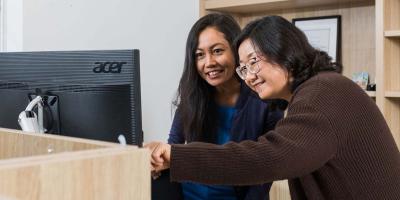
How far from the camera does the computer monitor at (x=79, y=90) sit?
95 centimetres

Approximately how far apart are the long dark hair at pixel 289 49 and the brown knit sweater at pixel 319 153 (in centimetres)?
8

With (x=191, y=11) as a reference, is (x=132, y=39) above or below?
below

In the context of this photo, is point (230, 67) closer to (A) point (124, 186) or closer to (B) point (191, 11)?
(A) point (124, 186)

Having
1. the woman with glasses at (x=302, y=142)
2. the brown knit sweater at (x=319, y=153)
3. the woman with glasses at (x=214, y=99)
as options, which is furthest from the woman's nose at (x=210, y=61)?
the brown knit sweater at (x=319, y=153)

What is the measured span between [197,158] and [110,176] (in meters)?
0.28

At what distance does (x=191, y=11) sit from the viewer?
3020 millimetres

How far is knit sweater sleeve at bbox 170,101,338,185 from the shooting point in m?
0.95

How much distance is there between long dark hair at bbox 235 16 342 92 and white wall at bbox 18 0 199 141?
4.48 feet

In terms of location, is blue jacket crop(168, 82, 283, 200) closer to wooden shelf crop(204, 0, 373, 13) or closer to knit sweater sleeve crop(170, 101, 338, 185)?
knit sweater sleeve crop(170, 101, 338, 185)

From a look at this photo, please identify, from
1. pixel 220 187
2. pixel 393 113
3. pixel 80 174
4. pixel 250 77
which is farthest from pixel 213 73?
pixel 80 174

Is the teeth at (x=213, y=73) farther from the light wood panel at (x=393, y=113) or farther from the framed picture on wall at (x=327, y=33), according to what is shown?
the framed picture on wall at (x=327, y=33)

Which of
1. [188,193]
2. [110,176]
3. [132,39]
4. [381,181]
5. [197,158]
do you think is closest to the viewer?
[110,176]

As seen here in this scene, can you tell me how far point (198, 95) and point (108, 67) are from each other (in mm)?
848

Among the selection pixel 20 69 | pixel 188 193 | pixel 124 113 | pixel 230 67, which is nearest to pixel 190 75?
pixel 230 67
